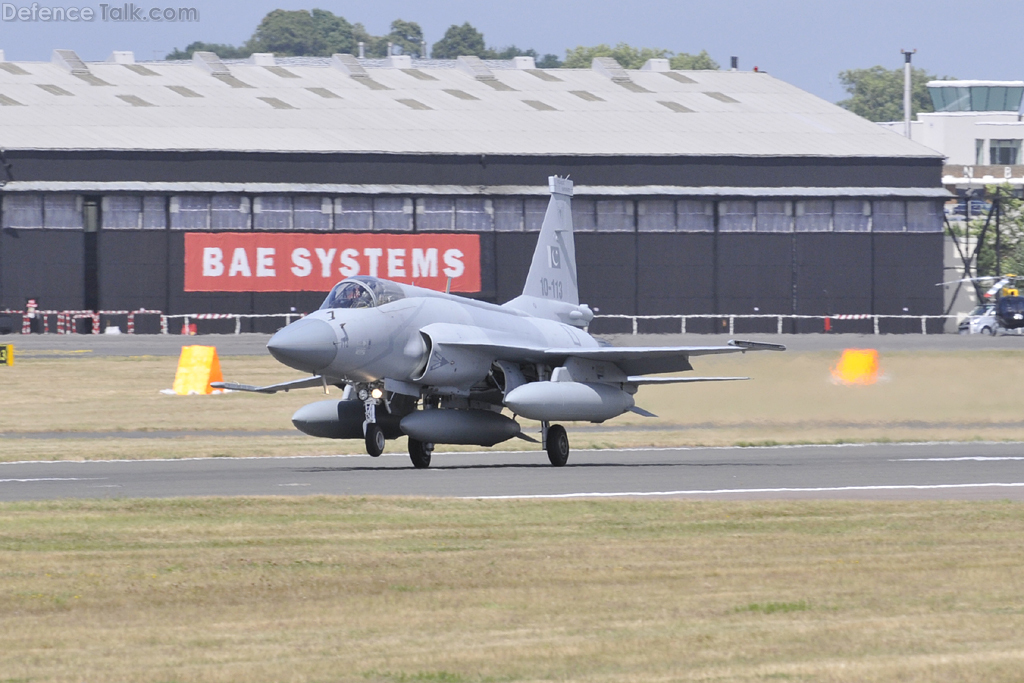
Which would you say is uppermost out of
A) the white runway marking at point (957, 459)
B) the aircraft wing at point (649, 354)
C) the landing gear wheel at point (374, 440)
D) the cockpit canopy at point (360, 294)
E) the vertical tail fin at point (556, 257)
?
the vertical tail fin at point (556, 257)

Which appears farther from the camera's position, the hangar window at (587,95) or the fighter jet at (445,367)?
the hangar window at (587,95)

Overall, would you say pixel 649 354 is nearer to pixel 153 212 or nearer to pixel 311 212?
pixel 311 212

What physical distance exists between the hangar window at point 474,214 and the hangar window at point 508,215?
33 cm

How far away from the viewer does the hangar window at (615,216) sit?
6975 cm

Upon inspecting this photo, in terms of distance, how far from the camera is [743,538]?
14.2 metres

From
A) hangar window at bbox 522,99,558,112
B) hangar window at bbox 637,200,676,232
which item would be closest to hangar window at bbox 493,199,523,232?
hangar window at bbox 637,200,676,232

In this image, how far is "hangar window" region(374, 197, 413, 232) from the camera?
222ft

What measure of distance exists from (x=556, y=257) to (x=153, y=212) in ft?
132

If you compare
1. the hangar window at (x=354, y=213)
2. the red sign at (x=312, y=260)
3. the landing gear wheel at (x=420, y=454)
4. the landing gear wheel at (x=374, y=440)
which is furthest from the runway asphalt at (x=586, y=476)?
the hangar window at (x=354, y=213)

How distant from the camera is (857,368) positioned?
32594mm

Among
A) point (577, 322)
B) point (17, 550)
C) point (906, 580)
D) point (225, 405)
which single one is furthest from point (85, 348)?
point (906, 580)

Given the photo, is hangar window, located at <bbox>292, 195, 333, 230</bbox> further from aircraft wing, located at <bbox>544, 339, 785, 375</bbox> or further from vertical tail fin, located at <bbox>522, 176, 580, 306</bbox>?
aircraft wing, located at <bbox>544, 339, 785, 375</bbox>

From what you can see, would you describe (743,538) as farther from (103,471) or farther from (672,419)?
(672,419)

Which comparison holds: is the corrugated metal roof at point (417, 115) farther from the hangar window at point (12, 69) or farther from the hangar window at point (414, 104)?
the hangar window at point (12, 69)
